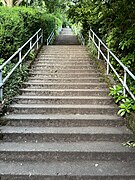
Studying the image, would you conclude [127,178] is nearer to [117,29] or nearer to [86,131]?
[86,131]

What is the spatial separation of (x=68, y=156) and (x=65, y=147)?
19 centimetres

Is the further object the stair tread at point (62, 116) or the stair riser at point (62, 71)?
the stair riser at point (62, 71)

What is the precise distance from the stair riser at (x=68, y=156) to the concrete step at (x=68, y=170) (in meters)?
0.08

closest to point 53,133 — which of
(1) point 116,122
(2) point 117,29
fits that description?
(1) point 116,122

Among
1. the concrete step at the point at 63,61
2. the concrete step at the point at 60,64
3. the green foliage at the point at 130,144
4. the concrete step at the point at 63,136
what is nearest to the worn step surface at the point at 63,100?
the concrete step at the point at 63,136

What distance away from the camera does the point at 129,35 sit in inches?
232

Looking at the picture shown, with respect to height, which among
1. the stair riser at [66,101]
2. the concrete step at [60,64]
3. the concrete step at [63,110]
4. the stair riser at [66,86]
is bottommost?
the concrete step at [63,110]

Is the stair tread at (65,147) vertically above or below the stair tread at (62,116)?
below

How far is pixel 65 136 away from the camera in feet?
13.9

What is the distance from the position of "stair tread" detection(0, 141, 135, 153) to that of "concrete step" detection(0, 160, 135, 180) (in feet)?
0.65

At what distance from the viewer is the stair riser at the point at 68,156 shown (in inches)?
147

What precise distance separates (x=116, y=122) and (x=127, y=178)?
1.53 m

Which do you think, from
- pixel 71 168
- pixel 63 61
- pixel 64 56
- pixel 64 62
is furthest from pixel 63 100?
pixel 64 56

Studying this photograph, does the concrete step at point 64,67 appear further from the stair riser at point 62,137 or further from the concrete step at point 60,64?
the stair riser at point 62,137
